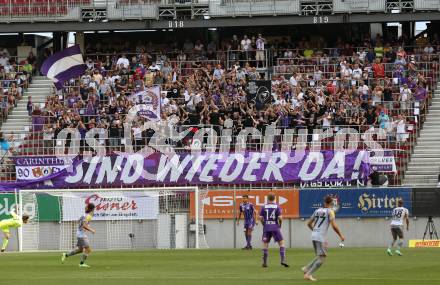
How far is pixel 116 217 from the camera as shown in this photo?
49.0 meters

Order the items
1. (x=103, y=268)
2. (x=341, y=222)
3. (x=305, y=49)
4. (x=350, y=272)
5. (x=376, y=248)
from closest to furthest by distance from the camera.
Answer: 1. (x=350, y=272)
2. (x=103, y=268)
3. (x=376, y=248)
4. (x=341, y=222)
5. (x=305, y=49)

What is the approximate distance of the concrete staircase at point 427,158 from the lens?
49.8 m

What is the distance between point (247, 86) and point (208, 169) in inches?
227

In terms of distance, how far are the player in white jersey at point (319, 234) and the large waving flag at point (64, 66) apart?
32.8 m

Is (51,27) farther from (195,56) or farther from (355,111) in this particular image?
(355,111)

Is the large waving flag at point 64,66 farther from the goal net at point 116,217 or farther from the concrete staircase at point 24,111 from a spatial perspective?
the goal net at point 116,217

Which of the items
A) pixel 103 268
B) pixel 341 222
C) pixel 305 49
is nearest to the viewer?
pixel 103 268

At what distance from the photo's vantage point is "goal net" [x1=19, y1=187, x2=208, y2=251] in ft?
158

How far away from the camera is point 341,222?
47.8m

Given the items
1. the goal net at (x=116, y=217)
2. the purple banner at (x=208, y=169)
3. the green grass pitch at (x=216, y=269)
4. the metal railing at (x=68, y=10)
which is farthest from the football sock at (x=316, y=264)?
the metal railing at (x=68, y=10)

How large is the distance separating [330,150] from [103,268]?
63.0 ft

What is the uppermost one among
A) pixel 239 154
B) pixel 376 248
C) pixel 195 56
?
pixel 195 56

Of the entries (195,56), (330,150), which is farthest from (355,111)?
(195,56)

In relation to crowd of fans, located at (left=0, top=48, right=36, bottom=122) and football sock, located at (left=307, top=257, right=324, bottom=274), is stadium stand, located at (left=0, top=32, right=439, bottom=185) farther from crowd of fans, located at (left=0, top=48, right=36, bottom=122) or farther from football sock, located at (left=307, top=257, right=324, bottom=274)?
football sock, located at (left=307, top=257, right=324, bottom=274)
